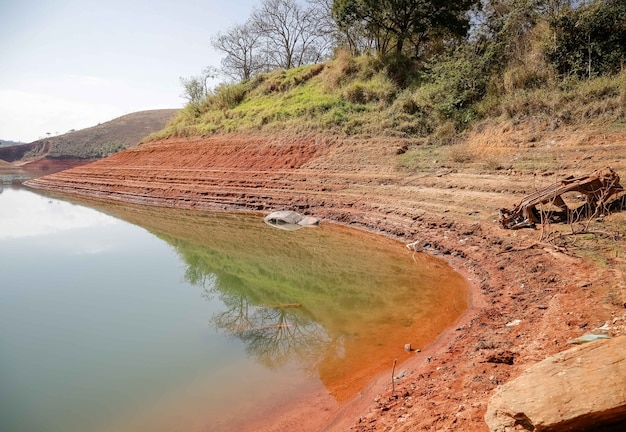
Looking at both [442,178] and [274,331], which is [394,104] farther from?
[274,331]

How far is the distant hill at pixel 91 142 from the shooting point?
48.5m

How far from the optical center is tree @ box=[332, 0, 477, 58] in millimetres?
16047

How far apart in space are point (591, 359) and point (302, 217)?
393 inches

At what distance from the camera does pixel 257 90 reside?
2359 centimetres

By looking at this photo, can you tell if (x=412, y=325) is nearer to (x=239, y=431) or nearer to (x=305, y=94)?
(x=239, y=431)

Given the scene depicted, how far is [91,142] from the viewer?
51.8 m

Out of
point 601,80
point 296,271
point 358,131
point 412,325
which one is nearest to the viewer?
point 412,325

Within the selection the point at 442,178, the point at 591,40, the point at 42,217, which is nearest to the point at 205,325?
the point at 442,178

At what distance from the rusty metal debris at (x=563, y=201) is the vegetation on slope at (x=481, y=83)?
10.9 ft

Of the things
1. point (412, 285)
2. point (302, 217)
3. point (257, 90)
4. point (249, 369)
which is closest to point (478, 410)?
point (249, 369)

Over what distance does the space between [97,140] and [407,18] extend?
47.8 metres

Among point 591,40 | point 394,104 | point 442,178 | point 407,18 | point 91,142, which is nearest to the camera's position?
point 442,178

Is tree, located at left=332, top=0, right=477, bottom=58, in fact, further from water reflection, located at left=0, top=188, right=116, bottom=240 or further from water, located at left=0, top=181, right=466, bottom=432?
water reflection, located at left=0, top=188, right=116, bottom=240

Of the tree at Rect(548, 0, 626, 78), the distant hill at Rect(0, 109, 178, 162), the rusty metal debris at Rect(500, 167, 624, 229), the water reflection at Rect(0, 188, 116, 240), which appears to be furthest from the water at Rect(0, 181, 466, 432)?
the distant hill at Rect(0, 109, 178, 162)
